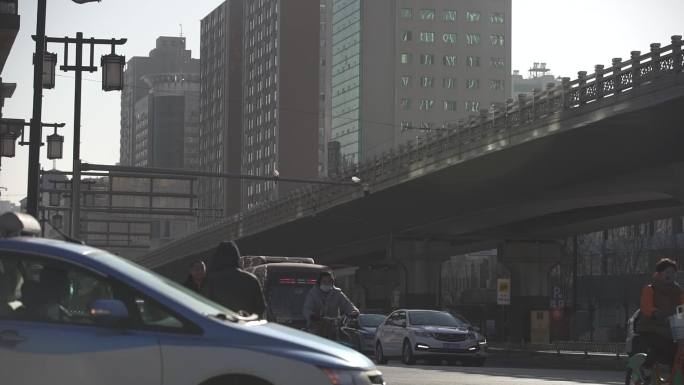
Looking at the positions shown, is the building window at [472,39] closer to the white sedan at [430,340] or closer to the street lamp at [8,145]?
Answer: the white sedan at [430,340]

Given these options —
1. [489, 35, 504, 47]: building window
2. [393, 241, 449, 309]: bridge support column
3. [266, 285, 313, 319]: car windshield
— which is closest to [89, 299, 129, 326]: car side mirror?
[266, 285, 313, 319]: car windshield

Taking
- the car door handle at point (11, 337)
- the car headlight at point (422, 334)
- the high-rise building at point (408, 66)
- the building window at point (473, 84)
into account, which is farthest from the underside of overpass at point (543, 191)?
the building window at point (473, 84)

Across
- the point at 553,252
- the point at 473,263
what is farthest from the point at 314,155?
the point at 553,252

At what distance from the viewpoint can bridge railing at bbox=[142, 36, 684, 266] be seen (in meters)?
40.7

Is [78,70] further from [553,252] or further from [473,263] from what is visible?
[473,263]

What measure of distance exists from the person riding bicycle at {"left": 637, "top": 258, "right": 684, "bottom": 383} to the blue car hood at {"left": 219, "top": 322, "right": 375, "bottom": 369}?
20.4ft

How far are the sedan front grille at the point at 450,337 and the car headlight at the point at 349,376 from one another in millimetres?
25216

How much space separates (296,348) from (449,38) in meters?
175

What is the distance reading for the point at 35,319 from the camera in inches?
319

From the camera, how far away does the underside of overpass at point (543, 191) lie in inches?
1690

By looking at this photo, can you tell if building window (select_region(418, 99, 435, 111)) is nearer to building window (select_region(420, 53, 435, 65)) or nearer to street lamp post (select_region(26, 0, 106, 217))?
building window (select_region(420, 53, 435, 65))

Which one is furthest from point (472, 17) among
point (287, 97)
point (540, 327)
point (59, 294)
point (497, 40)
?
point (59, 294)

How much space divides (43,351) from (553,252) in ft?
218

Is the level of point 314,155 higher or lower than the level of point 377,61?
lower
